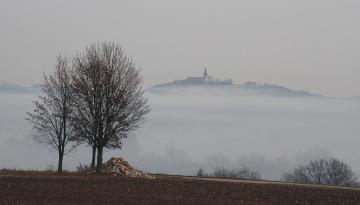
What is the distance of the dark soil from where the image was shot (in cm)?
2858

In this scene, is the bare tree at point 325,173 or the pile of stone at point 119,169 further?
the bare tree at point 325,173

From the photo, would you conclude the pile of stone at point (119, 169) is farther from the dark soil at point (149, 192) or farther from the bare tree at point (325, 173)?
the bare tree at point (325, 173)

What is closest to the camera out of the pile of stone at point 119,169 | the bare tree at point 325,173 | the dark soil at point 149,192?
the dark soil at point 149,192

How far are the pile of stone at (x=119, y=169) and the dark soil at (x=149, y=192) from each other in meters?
4.46

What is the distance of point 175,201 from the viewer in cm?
2917

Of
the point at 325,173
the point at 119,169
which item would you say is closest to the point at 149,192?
the point at 119,169

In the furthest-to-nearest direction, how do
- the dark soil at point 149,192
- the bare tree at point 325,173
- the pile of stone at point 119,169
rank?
the bare tree at point 325,173
the pile of stone at point 119,169
the dark soil at point 149,192

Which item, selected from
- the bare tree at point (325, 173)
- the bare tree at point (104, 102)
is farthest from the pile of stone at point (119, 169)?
the bare tree at point (325, 173)

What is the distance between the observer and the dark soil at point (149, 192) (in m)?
28.6

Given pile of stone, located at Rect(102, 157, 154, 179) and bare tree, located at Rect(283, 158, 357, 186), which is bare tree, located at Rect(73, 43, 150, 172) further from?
bare tree, located at Rect(283, 158, 357, 186)

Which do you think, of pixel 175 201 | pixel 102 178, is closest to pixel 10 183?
pixel 102 178

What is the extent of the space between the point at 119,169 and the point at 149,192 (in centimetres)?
1189

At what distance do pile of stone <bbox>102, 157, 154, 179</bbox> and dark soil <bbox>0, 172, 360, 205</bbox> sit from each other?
14.6 feet

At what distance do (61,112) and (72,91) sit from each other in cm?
226
